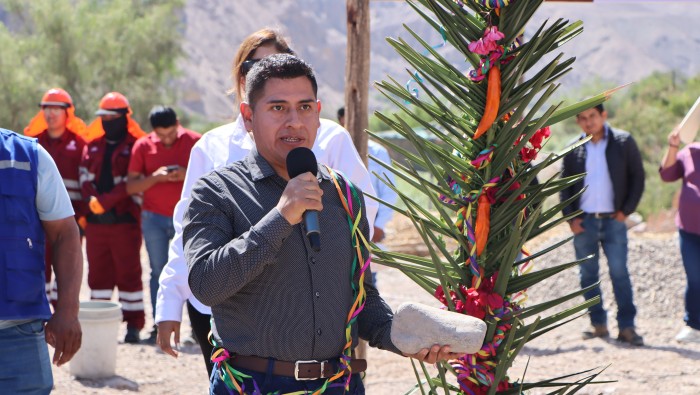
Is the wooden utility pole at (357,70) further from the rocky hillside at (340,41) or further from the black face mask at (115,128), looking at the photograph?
the rocky hillside at (340,41)

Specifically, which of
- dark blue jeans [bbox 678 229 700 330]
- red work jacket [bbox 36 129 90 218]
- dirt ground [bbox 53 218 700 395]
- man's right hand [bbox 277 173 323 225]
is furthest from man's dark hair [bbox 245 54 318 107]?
red work jacket [bbox 36 129 90 218]

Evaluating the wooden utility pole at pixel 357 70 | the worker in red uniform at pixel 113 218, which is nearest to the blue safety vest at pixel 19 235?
the wooden utility pole at pixel 357 70

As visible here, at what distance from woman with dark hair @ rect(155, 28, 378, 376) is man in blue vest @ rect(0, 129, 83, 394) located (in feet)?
1.23

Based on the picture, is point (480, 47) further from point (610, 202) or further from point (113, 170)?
point (113, 170)

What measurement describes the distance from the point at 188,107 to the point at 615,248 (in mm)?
53829

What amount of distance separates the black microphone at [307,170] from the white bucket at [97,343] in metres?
4.64

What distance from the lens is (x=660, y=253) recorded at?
11688 millimetres

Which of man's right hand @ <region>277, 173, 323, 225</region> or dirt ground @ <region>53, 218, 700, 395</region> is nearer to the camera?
man's right hand @ <region>277, 173, 323, 225</region>

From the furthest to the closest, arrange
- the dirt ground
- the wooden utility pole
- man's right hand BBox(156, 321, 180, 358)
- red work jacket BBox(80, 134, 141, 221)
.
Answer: red work jacket BBox(80, 134, 141, 221)
the dirt ground
the wooden utility pole
man's right hand BBox(156, 321, 180, 358)

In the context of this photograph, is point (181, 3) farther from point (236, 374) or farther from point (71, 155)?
point (236, 374)

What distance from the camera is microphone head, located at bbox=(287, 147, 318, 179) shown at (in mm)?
2564

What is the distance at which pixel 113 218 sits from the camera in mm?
8727

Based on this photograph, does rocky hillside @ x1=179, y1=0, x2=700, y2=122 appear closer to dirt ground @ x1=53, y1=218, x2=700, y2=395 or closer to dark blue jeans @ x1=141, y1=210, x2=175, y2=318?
dirt ground @ x1=53, y1=218, x2=700, y2=395

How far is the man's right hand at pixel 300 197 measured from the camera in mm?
2439
